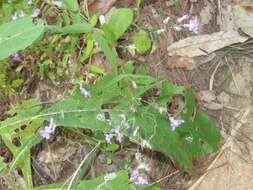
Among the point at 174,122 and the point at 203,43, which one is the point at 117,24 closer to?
the point at 203,43

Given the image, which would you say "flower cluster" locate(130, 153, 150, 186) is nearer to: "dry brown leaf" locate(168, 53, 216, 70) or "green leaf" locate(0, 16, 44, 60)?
"dry brown leaf" locate(168, 53, 216, 70)

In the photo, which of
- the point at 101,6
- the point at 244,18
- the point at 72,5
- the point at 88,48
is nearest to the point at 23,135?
the point at 88,48

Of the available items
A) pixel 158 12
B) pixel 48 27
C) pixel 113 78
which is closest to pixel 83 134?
pixel 113 78

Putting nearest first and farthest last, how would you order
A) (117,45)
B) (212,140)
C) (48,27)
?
(48,27)
(212,140)
(117,45)

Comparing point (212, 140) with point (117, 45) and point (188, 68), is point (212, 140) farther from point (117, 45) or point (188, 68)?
point (117, 45)

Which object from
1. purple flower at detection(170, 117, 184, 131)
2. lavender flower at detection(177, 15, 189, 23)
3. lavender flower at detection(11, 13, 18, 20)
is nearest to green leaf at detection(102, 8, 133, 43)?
lavender flower at detection(177, 15, 189, 23)

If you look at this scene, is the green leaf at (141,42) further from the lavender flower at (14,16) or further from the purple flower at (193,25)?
the lavender flower at (14,16)

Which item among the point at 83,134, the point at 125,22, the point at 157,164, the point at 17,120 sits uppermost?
the point at 125,22
